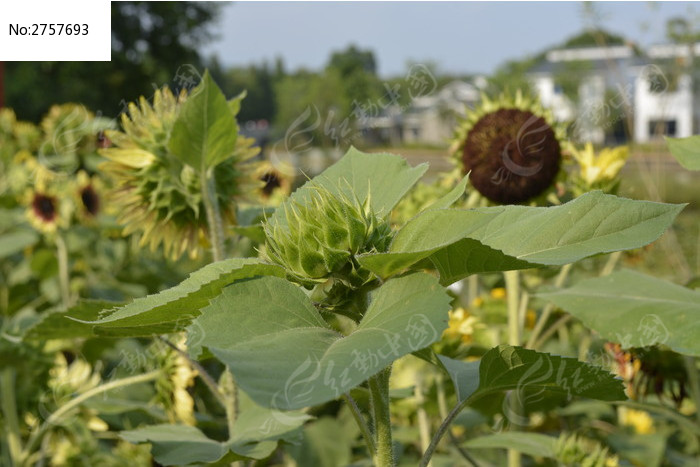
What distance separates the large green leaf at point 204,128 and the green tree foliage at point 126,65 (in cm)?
1133

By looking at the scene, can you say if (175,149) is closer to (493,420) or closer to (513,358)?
(513,358)

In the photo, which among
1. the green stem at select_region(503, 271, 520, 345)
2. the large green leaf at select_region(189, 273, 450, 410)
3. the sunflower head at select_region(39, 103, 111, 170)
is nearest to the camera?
the large green leaf at select_region(189, 273, 450, 410)

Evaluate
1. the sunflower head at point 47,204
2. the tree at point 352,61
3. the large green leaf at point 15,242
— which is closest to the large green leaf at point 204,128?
the large green leaf at point 15,242

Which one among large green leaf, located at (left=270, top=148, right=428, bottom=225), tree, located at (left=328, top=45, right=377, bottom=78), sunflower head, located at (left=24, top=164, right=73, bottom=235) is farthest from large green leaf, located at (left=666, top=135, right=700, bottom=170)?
tree, located at (left=328, top=45, right=377, bottom=78)

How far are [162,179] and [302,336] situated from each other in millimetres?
400

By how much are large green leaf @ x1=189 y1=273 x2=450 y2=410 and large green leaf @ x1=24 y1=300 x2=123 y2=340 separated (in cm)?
21

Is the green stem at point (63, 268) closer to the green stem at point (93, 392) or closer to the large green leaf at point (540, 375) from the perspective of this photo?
the green stem at point (93, 392)

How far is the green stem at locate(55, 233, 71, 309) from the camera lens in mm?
1467

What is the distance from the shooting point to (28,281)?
175 cm

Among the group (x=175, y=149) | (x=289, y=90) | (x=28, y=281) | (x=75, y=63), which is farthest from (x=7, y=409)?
(x=289, y=90)

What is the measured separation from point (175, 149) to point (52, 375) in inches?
20.7

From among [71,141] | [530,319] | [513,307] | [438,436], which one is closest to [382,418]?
[438,436]

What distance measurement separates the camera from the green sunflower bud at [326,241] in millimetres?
345

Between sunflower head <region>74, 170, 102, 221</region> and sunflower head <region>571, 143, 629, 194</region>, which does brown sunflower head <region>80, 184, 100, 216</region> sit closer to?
sunflower head <region>74, 170, 102, 221</region>
